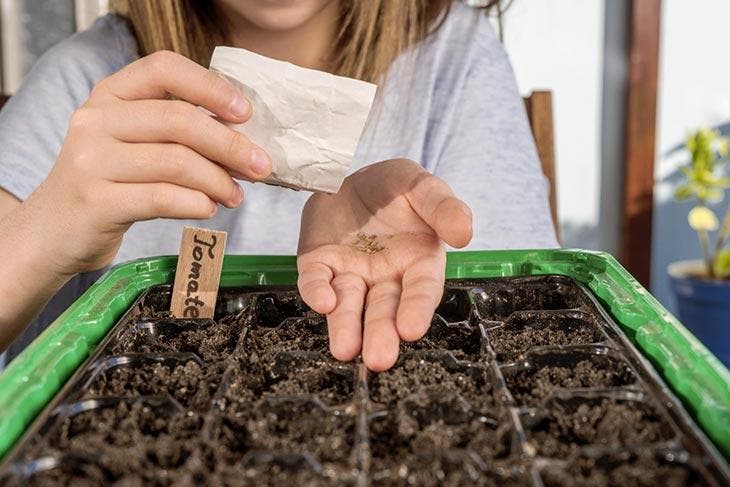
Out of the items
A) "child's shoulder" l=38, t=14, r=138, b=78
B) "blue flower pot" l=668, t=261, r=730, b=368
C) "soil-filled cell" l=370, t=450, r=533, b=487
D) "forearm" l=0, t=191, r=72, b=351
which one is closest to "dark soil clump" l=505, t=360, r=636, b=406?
"soil-filled cell" l=370, t=450, r=533, b=487

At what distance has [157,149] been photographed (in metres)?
0.66

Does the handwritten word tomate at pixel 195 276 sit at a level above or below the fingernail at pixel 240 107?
below

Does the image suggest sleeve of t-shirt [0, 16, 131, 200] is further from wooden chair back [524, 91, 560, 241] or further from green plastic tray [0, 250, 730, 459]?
wooden chair back [524, 91, 560, 241]

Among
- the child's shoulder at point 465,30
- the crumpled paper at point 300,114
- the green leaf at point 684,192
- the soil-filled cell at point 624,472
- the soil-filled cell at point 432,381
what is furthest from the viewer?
the green leaf at point 684,192

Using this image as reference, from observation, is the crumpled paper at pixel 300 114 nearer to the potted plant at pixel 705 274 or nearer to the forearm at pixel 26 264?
the forearm at pixel 26 264

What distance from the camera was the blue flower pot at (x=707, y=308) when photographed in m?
→ 2.17

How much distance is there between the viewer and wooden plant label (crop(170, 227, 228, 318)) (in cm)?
68

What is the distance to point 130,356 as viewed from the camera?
556mm

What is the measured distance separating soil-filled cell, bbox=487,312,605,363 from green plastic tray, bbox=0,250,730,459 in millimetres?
32

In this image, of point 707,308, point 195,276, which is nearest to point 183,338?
point 195,276

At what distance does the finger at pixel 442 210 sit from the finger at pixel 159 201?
20 cm

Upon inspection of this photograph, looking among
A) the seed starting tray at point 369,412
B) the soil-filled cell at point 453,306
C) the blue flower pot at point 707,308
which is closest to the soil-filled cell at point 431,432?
the seed starting tray at point 369,412

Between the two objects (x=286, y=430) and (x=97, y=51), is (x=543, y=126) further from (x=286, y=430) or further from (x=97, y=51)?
(x=286, y=430)

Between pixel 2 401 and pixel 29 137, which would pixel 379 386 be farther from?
pixel 29 137
